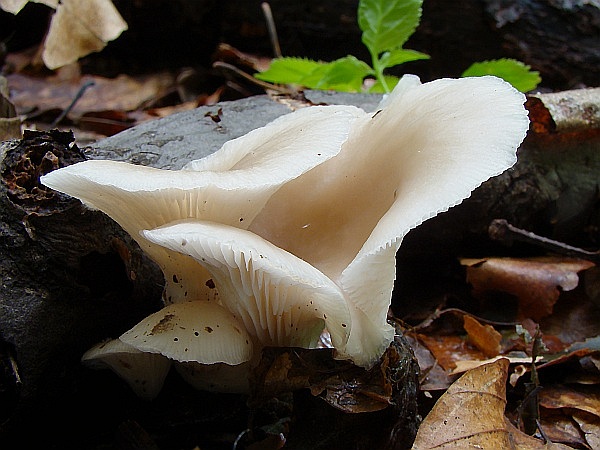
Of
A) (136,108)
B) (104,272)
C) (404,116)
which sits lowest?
(136,108)

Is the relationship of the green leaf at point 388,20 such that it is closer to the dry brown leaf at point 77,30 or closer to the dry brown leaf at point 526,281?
the dry brown leaf at point 526,281

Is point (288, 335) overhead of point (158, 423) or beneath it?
overhead

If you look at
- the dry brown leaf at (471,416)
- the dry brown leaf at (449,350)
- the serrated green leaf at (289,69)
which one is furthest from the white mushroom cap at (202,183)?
the serrated green leaf at (289,69)

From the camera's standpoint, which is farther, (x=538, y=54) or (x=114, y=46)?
(x=114, y=46)

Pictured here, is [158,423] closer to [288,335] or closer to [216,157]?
[288,335]

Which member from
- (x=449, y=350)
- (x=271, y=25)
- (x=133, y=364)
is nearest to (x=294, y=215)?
(x=133, y=364)

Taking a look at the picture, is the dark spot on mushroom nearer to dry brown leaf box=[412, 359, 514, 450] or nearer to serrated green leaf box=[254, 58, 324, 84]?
dry brown leaf box=[412, 359, 514, 450]

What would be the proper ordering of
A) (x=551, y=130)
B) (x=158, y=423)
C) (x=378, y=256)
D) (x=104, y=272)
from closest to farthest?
(x=378, y=256), (x=104, y=272), (x=158, y=423), (x=551, y=130)

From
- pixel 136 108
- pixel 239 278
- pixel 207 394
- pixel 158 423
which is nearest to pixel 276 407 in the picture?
pixel 207 394
